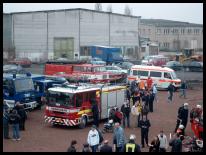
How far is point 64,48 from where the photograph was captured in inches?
2719

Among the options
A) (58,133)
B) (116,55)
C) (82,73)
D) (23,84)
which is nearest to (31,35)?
(116,55)

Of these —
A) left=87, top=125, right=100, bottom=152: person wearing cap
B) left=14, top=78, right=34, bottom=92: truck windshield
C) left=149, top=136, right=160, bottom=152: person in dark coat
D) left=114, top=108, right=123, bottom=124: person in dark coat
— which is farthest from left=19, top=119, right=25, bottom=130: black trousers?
left=149, top=136, right=160, bottom=152: person in dark coat

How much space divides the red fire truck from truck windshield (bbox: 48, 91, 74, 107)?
44.9 ft

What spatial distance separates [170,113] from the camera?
27.0 meters

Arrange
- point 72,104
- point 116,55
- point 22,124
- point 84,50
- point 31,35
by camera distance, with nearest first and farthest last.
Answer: point 22,124 < point 72,104 < point 116,55 < point 31,35 < point 84,50

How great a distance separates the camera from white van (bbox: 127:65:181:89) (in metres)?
36.8

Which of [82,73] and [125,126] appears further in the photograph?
[82,73]

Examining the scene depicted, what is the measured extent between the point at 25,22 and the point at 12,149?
166ft

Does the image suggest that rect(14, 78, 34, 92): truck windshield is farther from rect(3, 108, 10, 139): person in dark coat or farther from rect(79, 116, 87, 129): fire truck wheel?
rect(3, 108, 10, 139): person in dark coat

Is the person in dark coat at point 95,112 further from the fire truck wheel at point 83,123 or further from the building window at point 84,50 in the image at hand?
the building window at point 84,50

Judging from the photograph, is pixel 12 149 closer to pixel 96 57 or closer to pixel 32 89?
pixel 32 89

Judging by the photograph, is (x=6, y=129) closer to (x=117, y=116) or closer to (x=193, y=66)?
(x=117, y=116)

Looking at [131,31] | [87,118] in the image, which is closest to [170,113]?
[87,118]

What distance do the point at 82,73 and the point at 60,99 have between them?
1621cm
